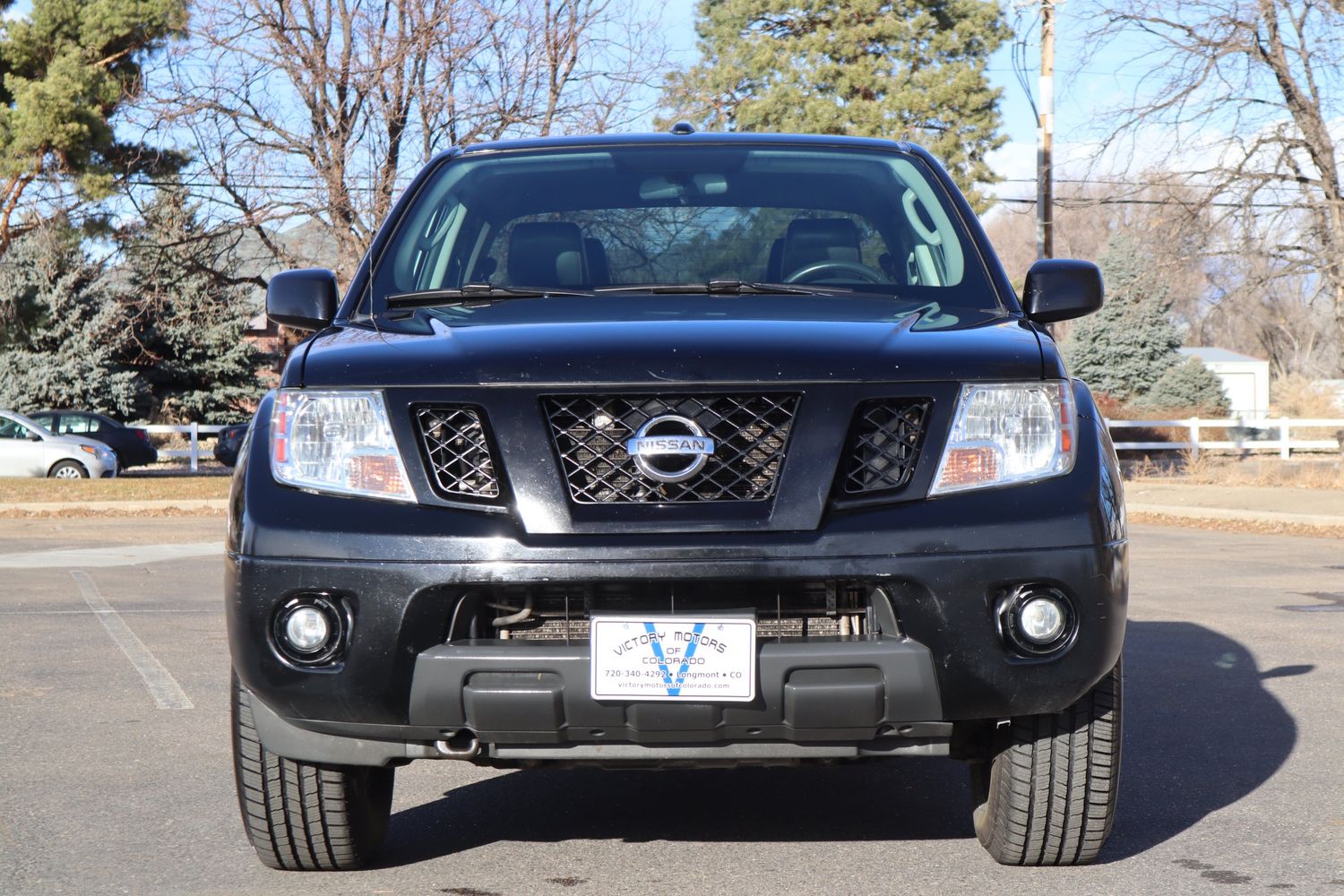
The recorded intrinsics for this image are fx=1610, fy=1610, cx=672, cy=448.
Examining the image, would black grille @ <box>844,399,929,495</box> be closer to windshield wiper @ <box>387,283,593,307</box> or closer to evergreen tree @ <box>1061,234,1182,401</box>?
windshield wiper @ <box>387,283,593,307</box>

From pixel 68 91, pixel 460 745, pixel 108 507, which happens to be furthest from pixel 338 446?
pixel 68 91

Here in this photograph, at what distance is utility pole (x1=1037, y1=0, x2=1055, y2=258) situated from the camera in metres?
25.1

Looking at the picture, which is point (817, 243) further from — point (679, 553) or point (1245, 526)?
point (1245, 526)

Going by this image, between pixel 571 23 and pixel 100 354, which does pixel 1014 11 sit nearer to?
pixel 571 23

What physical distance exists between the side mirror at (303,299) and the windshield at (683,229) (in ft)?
0.41

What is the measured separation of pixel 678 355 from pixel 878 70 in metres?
43.2

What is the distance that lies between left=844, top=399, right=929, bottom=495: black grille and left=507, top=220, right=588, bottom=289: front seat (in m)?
1.29

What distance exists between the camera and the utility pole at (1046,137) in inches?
988

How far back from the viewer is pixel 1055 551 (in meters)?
3.37

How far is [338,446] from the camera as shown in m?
3.48

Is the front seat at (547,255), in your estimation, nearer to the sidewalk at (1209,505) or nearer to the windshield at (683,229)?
the windshield at (683,229)

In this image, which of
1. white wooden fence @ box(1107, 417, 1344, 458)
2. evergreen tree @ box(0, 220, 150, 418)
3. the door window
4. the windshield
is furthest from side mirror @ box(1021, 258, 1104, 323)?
evergreen tree @ box(0, 220, 150, 418)

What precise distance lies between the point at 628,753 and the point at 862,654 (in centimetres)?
57

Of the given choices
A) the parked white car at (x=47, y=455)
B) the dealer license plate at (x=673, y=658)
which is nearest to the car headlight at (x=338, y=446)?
the dealer license plate at (x=673, y=658)
